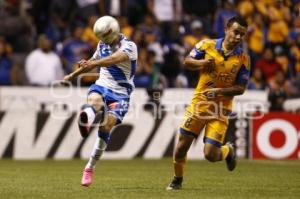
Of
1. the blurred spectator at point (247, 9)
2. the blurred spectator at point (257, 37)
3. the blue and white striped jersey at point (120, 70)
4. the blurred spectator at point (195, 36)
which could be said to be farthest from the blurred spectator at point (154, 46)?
the blue and white striped jersey at point (120, 70)

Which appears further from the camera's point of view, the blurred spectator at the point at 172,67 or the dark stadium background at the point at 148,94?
the blurred spectator at the point at 172,67

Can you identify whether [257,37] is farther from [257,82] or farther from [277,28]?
[257,82]

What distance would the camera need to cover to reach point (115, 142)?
20797 mm

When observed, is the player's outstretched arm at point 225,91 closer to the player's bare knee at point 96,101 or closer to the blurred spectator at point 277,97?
the player's bare knee at point 96,101

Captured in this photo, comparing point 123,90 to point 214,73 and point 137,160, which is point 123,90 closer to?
point 214,73

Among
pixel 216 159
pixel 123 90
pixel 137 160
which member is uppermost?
pixel 123 90

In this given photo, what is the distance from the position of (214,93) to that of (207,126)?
518mm

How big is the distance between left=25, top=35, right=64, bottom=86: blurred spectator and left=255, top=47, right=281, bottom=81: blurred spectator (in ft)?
17.4

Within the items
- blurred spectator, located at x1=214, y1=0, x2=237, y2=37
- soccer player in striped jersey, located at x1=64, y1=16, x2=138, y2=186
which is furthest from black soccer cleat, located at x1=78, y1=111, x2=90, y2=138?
blurred spectator, located at x1=214, y1=0, x2=237, y2=37

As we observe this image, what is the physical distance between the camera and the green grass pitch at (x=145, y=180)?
38.3ft

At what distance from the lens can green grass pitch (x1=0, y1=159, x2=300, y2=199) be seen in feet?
38.3

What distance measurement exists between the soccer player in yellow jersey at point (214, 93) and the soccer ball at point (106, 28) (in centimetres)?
109

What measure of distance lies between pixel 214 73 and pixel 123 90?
1.31m

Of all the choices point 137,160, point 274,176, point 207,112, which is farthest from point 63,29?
point 207,112
